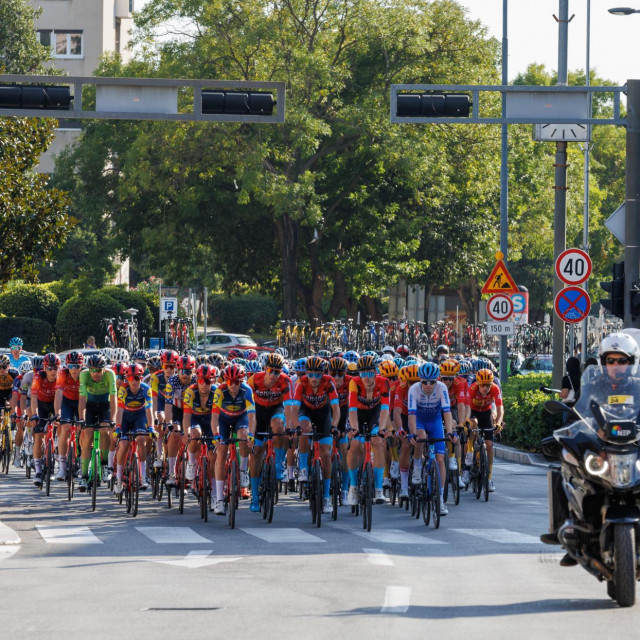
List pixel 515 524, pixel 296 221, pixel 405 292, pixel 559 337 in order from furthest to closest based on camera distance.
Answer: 1. pixel 405 292
2. pixel 296 221
3. pixel 559 337
4. pixel 515 524

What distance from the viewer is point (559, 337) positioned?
982 inches

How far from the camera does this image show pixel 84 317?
56188mm

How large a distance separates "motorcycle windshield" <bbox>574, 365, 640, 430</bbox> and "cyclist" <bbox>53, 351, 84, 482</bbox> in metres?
10.8

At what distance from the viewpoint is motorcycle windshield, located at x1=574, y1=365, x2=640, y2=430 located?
378 inches

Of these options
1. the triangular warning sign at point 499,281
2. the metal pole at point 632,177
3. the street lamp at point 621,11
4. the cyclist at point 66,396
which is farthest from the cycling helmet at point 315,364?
the street lamp at point 621,11

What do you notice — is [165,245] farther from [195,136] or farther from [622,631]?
[622,631]

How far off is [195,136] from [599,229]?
137 ft

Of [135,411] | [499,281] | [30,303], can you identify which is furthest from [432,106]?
[30,303]

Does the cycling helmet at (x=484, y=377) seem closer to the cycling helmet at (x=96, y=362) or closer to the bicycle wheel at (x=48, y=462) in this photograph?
the cycling helmet at (x=96, y=362)

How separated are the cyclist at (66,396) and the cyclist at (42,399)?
1.56 ft

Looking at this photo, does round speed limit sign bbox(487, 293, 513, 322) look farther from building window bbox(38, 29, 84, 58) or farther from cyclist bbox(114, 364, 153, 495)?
building window bbox(38, 29, 84, 58)

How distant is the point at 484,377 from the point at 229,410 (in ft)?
15.0

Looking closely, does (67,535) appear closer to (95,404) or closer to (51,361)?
(95,404)

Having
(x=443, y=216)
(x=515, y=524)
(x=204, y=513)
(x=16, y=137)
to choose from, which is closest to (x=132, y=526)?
(x=204, y=513)
